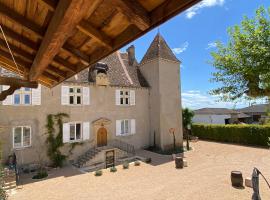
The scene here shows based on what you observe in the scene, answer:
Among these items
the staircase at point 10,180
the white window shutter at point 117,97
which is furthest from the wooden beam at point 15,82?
the white window shutter at point 117,97

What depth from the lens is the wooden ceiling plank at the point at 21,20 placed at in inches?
102

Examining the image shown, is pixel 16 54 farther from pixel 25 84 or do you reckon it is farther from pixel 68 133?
pixel 68 133

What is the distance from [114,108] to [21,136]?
27.4ft

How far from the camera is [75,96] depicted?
55.0ft

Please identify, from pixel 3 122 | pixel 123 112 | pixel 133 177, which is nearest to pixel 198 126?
pixel 123 112

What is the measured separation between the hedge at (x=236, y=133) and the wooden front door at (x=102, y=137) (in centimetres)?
1695

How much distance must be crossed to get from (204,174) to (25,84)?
12.3 metres

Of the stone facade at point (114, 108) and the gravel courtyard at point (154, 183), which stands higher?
the stone facade at point (114, 108)

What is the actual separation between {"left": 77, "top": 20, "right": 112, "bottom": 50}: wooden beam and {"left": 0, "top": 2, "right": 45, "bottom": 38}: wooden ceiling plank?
0.93m

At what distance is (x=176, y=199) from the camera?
9.34m

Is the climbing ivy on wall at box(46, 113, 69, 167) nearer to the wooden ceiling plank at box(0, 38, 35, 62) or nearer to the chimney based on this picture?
the chimney

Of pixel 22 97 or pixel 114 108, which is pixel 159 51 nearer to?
pixel 114 108

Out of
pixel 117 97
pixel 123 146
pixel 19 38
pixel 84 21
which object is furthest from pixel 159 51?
pixel 84 21

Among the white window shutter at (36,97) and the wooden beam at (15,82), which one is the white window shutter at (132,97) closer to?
the white window shutter at (36,97)
